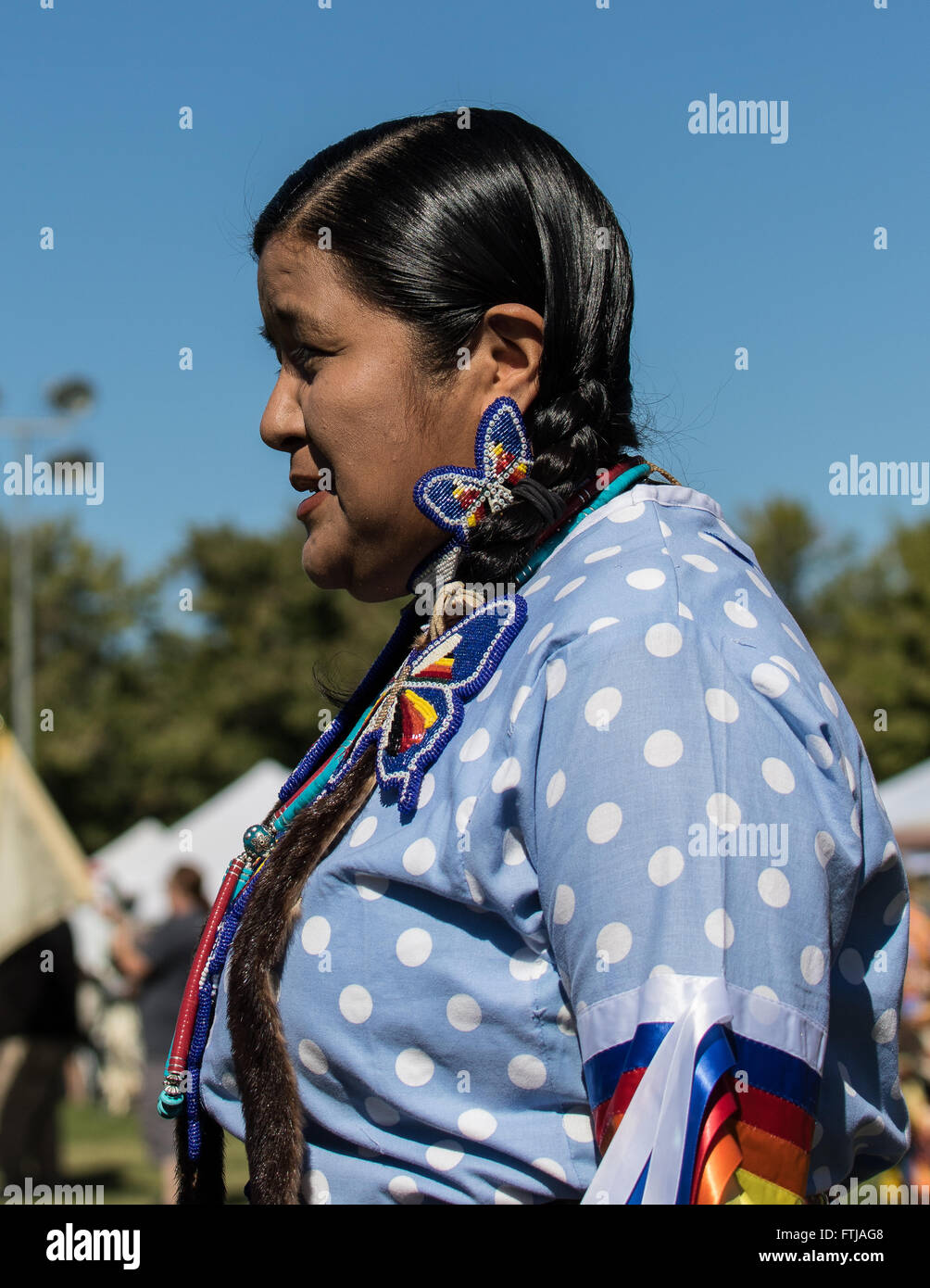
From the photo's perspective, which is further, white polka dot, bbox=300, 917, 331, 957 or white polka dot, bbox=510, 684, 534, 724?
white polka dot, bbox=300, 917, 331, 957

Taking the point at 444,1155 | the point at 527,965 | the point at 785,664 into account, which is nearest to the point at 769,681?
the point at 785,664

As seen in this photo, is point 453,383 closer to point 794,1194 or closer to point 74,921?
point 794,1194

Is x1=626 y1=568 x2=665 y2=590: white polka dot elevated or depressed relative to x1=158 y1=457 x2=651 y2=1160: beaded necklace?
elevated

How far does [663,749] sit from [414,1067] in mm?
440

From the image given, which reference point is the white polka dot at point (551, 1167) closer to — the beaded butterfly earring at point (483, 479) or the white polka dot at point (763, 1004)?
the white polka dot at point (763, 1004)

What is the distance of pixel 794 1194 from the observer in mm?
1224

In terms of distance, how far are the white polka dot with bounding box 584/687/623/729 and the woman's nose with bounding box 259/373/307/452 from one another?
0.66 meters

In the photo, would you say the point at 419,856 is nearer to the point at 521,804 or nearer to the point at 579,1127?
the point at 521,804

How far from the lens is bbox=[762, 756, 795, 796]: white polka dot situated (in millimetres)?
1266

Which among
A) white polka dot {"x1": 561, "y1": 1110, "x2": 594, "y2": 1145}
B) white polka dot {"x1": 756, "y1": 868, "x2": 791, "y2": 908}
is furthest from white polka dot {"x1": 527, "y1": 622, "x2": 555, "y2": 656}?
white polka dot {"x1": 561, "y1": 1110, "x2": 594, "y2": 1145}

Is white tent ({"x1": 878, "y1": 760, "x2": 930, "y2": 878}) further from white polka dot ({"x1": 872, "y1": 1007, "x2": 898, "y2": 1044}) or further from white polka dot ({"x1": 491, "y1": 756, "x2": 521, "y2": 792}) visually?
white polka dot ({"x1": 491, "y1": 756, "x2": 521, "y2": 792})

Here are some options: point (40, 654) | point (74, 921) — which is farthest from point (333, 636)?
point (74, 921)

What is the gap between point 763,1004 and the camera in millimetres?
1216

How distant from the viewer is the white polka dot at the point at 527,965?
1.36 m
